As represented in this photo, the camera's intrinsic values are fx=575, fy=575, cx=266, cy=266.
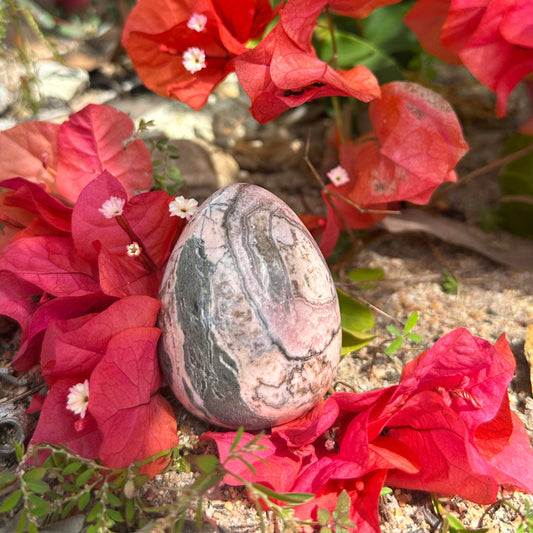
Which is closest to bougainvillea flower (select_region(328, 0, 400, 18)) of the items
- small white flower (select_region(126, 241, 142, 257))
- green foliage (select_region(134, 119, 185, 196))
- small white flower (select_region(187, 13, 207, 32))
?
small white flower (select_region(187, 13, 207, 32))

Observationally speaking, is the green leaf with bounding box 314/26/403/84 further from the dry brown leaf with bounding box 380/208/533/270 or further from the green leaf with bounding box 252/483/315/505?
the green leaf with bounding box 252/483/315/505

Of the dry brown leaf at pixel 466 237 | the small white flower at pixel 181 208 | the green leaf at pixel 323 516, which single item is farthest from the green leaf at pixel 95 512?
the dry brown leaf at pixel 466 237

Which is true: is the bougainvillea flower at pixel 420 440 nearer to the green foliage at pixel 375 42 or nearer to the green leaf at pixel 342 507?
the green leaf at pixel 342 507

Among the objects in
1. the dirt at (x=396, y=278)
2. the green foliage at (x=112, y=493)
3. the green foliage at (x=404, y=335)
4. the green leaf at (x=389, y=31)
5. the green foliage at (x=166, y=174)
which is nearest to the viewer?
the green foliage at (x=112, y=493)

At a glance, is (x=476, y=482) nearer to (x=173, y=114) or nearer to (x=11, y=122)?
(x=173, y=114)

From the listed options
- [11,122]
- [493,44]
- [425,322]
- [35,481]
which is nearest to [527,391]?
[425,322]
